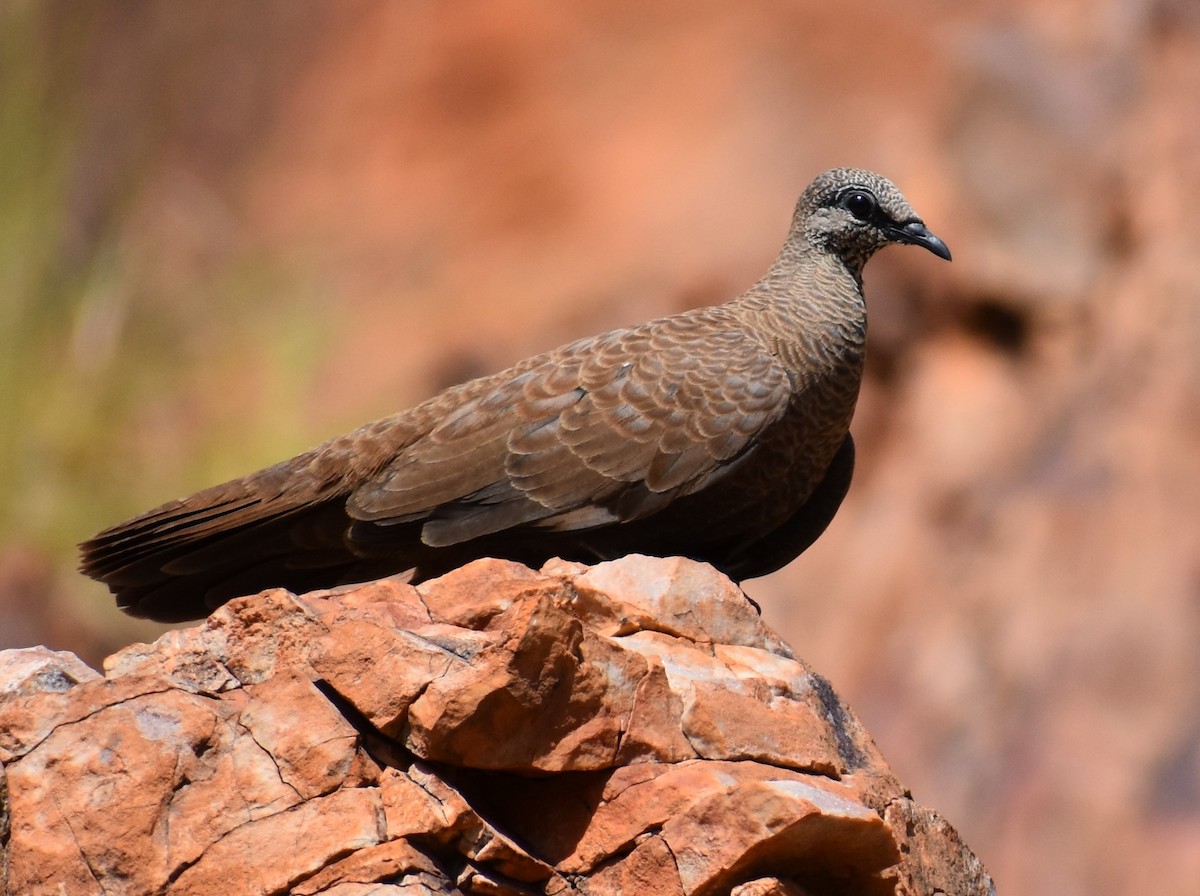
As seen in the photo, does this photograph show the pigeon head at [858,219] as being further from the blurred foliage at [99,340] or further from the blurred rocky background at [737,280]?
the blurred foliage at [99,340]

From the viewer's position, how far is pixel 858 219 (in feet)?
21.5

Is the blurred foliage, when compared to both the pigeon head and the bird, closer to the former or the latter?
the bird

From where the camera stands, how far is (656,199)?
1373 centimetres

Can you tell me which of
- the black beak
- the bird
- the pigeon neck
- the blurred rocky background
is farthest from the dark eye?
the blurred rocky background

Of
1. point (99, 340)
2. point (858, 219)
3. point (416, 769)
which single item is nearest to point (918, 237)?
point (858, 219)

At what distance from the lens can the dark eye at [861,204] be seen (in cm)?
654

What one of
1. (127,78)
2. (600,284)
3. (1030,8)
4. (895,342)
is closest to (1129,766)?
(895,342)

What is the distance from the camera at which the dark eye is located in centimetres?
654

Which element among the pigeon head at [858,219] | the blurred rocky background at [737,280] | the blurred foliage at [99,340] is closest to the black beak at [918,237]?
the pigeon head at [858,219]

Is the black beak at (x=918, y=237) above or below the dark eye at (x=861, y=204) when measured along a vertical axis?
below

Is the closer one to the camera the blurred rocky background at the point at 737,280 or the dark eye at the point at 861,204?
the dark eye at the point at 861,204

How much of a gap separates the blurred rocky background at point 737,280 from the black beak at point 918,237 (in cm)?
583

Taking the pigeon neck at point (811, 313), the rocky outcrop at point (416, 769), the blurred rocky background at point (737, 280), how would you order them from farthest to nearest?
the blurred rocky background at point (737, 280), the pigeon neck at point (811, 313), the rocky outcrop at point (416, 769)

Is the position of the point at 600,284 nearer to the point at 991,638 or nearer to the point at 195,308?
the point at 195,308
